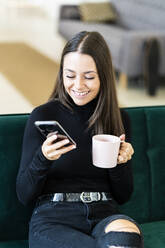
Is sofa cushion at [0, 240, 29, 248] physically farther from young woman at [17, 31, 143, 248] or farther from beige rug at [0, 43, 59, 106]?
beige rug at [0, 43, 59, 106]

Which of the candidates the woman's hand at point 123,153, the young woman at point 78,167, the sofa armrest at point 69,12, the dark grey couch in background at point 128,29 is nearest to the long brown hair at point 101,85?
the young woman at point 78,167

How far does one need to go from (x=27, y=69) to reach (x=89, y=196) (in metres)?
3.22

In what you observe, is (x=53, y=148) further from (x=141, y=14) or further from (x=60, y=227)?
(x=141, y=14)

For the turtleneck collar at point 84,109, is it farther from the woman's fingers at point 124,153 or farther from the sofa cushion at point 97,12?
the sofa cushion at point 97,12

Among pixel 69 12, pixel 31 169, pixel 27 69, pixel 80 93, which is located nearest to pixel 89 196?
pixel 31 169

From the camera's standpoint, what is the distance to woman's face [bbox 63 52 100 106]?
1305mm

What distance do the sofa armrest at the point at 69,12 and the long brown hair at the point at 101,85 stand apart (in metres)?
3.46

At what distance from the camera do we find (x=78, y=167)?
1371mm

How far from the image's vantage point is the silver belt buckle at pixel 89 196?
133 cm

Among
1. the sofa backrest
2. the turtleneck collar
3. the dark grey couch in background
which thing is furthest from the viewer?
the sofa backrest

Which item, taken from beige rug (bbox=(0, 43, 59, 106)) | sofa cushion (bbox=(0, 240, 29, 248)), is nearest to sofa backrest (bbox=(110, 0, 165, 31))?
beige rug (bbox=(0, 43, 59, 106))

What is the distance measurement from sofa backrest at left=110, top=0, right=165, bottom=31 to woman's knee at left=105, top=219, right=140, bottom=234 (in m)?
3.35

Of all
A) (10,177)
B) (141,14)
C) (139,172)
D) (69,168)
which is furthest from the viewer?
(141,14)

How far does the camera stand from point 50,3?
4391 mm
